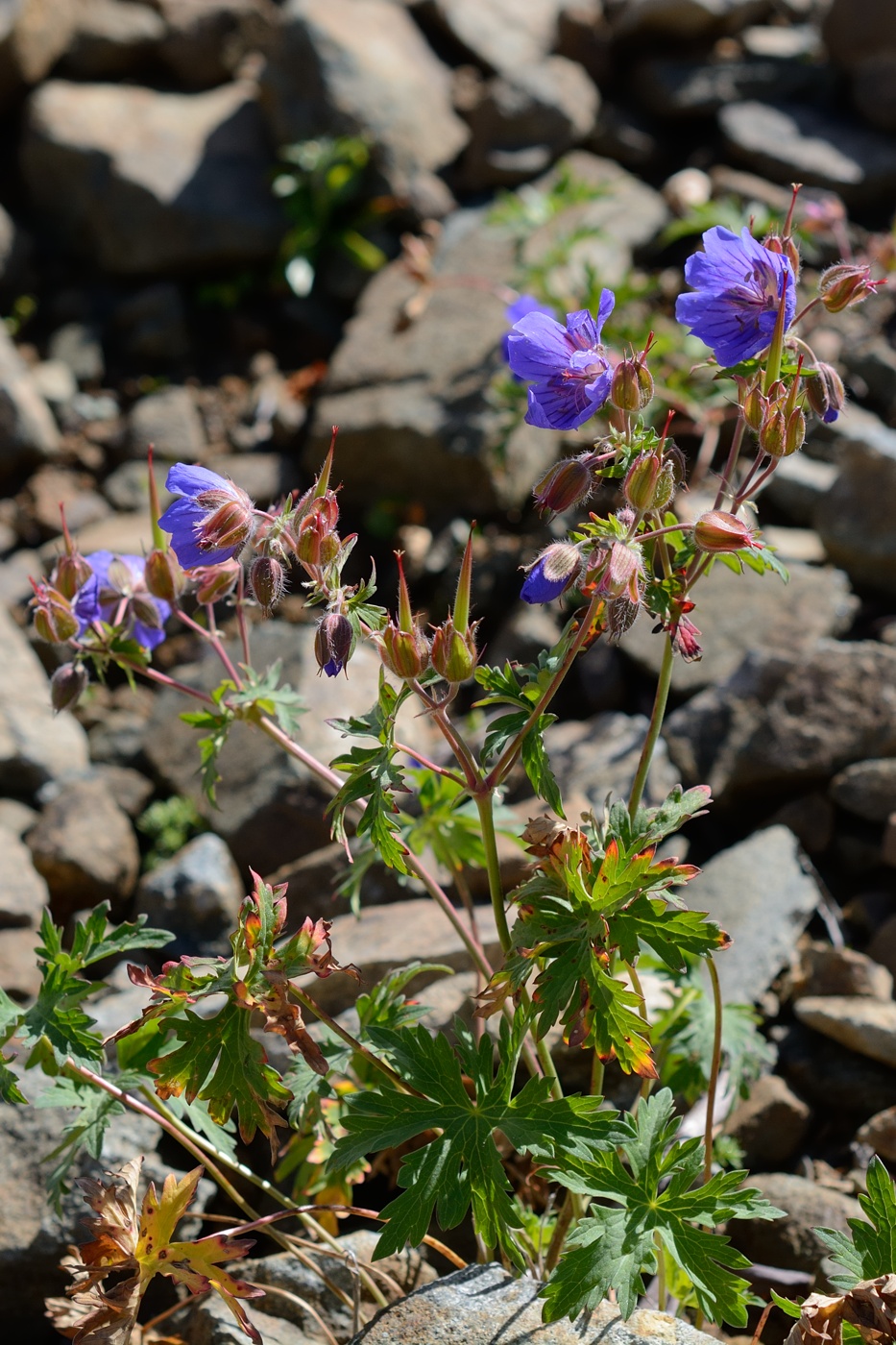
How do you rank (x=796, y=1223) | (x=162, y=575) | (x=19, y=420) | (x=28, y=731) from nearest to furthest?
(x=162, y=575), (x=796, y=1223), (x=28, y=731), (x=19, y=420)

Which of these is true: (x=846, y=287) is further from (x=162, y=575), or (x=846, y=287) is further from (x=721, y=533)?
(x=162, y=575)

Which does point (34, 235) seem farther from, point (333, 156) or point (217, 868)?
point (217, 868)

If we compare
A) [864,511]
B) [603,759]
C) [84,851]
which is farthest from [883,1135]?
[84,851]

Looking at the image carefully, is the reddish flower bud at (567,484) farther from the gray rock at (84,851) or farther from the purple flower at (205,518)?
the gray rock at (84,851)

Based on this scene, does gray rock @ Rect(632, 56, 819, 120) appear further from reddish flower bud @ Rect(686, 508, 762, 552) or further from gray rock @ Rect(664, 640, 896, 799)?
reddish flower bud @ Rect(686, 508, 762, 552)

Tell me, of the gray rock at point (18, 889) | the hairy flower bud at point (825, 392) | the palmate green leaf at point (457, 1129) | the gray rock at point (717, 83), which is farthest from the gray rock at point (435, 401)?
the palmate green leaf at point (457, 1129)

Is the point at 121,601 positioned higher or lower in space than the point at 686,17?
lower
